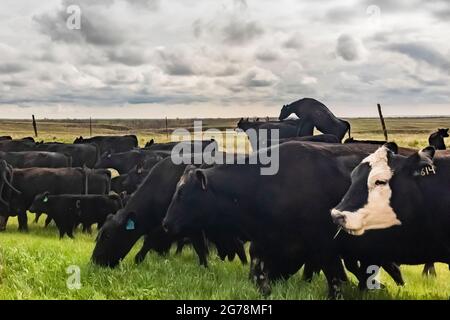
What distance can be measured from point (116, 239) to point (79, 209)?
3865 mm

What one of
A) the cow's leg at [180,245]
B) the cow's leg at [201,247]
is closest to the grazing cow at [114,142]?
the cow's leg at [180,245]

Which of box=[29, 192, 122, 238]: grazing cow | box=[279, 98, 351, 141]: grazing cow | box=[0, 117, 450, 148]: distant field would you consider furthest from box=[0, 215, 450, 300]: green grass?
box=[0, 117, 450, 148]: distant field

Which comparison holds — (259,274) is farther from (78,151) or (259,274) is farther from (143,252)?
(78,151)

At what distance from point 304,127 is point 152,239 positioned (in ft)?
19.5

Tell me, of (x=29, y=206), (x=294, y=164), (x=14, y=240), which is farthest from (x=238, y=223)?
(x=29, y=206)

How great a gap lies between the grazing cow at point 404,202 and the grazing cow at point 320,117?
7.19 m

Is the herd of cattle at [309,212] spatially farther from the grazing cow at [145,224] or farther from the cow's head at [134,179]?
the cow's head at [134,179]

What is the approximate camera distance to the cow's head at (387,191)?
5.17 metres

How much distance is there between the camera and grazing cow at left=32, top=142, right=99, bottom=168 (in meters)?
20.8

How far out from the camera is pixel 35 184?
43.7ft

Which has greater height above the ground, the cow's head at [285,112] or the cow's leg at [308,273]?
the cow's head at [285,112]

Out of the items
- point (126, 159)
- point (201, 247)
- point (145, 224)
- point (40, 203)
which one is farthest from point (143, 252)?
point (126, 159)

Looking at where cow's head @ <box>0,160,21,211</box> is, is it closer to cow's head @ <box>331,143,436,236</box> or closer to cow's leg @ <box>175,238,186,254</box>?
cow's leg @ <box>175,238,186,254</box>

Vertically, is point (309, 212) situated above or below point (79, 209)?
above
